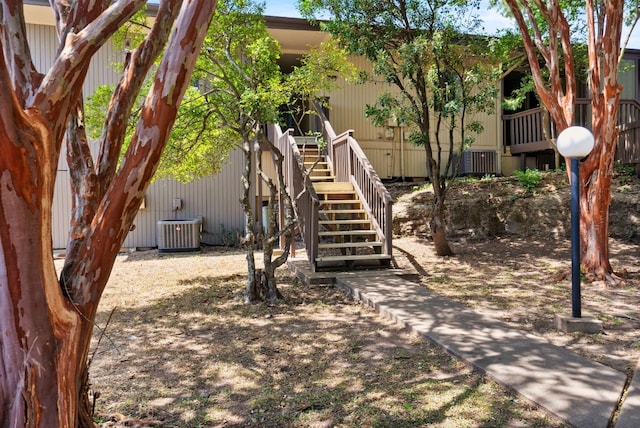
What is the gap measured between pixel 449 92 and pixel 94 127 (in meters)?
5.77

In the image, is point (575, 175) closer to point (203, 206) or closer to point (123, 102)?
point (123, 102)

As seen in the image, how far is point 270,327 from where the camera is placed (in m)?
5.10

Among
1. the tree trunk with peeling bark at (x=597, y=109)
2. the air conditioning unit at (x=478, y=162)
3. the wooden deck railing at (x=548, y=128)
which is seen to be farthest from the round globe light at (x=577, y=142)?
the air conditioning unit at (x=478, y=162)

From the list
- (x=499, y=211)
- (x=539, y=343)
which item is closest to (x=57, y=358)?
(x=539, y=343)

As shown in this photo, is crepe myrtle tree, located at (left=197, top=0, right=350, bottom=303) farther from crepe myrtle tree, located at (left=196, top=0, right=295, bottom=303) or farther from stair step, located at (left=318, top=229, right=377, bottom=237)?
stair step, located at (left=318, top=229, right=377, bottom=237)

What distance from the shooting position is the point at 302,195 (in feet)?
27.0

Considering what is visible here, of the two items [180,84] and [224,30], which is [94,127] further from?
[180,84]

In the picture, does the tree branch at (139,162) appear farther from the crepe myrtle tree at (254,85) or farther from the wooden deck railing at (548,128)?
the wooden deck railing at (548,128)

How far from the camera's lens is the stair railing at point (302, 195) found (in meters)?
Answer: 7.48

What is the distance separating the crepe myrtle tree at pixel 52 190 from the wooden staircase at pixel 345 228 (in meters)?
4.97

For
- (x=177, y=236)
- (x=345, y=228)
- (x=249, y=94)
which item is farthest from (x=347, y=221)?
(x=177, y=236)

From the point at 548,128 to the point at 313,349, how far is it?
9103 millimetres

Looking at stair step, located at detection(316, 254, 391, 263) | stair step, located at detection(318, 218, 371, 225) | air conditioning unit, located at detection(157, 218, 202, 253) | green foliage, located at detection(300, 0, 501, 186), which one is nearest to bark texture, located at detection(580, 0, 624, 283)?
green foliage, located at detection(300, 0, 501, 186)

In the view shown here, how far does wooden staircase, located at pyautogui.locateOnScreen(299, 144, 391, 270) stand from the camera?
7750mm
